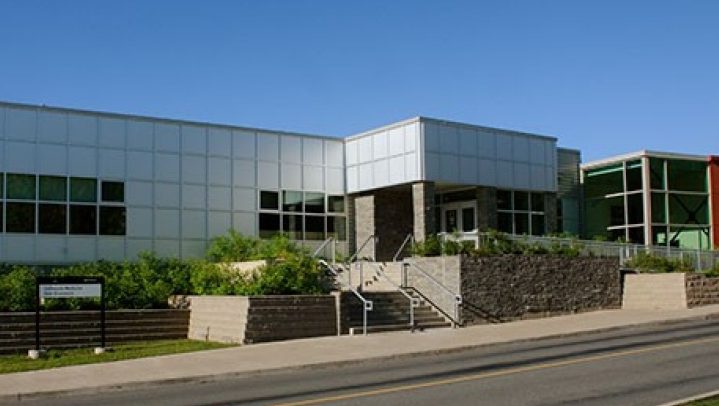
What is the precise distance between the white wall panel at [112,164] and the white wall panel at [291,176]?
6.34 meters

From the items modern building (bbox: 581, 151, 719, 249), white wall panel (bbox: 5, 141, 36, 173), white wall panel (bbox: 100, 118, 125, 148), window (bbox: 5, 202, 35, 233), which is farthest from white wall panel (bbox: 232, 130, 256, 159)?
modern building (bbox: 581, 151, 719, 249)

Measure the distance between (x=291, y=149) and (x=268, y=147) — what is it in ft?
3.24

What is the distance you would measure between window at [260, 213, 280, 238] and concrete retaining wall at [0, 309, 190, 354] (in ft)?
30.5

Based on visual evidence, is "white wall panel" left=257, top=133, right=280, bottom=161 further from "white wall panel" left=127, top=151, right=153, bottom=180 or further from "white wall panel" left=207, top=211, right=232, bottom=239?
"white wall panel" left=127, top=151, right=153, bottom=180

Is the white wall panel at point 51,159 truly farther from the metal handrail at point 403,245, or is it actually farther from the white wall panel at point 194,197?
the metal handrail at point 403,245

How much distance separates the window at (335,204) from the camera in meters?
34.7

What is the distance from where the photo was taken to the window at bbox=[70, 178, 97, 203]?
96.3ft

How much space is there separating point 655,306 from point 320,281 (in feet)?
36.6

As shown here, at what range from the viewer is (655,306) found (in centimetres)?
2797

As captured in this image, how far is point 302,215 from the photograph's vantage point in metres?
33.9

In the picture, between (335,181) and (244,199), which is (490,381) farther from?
(335,181)

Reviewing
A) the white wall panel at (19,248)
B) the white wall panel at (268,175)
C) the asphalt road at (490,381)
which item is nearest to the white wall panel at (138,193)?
the white wall panel at (19,248)

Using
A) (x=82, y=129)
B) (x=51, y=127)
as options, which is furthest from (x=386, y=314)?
(x=51, y=127)

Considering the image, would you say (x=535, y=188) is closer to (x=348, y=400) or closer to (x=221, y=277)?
(x=221, y=277)
